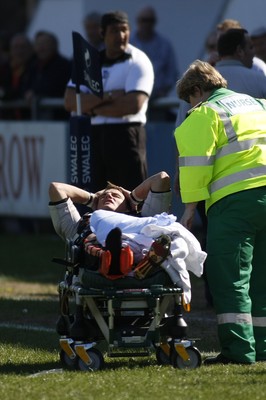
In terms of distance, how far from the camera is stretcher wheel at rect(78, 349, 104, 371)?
25.6 feet

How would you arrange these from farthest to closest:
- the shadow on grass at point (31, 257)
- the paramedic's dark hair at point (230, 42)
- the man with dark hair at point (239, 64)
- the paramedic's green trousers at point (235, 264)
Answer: the shadow on grass at point (31, 257) < the paramedic's dark hair at point (230, 42) < the man with dark hair at point (239, 64) < the paramedic's green trousers at point (235, 264)

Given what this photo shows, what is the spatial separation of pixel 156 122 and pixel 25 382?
8.41m

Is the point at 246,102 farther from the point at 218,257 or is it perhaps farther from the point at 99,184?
the point at 99,184

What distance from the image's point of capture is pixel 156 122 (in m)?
15.5

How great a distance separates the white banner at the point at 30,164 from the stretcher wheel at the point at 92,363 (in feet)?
27.4

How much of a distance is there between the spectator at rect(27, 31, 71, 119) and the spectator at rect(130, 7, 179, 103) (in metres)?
0.98

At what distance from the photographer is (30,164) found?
16.7 metres

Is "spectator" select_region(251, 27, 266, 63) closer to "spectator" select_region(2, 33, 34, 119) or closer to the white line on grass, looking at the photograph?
the white line on grass

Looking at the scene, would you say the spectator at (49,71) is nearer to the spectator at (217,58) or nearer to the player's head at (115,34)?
the player's head at (115,34)

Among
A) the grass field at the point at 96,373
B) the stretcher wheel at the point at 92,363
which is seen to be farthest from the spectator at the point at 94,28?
the stretcher wheel at the point at 92,363

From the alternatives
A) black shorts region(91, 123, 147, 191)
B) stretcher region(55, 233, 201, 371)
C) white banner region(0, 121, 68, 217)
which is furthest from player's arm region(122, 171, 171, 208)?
white banner region(0, 121, 68, 217)

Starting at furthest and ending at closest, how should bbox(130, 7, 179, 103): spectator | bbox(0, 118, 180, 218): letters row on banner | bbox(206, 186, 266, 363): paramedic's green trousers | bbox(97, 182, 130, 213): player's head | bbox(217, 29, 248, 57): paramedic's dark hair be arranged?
bbox(130, 7, 179, 103): spectator
bbox(0, 118, 180, 218): letters row on banner
bbox(217, 29, 248, 57): paramedic's dark hair
bbox(97, 182, 130, 213): player's head
bbox(206, 186, 266, 363): paramedic's green trousers

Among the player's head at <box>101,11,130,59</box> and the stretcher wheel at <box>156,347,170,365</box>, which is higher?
the player's head at <box>101,11,130,59</box>

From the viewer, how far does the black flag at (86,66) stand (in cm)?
1066
